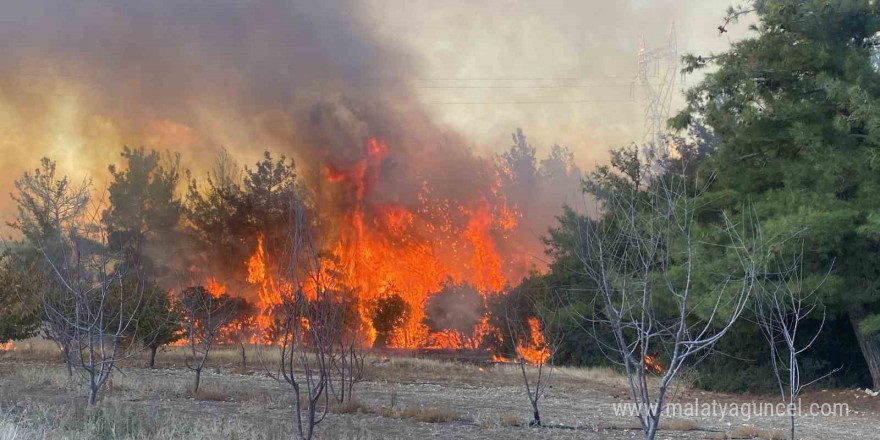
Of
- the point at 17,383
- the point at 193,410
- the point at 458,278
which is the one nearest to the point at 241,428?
the point at 193,410

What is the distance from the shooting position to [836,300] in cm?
1859

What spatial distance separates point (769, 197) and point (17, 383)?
19947 millimetres

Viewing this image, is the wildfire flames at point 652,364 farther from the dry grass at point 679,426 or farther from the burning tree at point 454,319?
the burning tree at point 454,319

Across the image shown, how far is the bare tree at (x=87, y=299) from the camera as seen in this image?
40.0 ft

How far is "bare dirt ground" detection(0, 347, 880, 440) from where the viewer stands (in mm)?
10445

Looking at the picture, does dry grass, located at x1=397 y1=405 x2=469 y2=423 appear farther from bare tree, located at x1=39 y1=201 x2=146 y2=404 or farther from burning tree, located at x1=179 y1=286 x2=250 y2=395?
bare tree, located at x1=39 y1=201 x2=146 y2=404

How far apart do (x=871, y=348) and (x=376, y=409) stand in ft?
49.6

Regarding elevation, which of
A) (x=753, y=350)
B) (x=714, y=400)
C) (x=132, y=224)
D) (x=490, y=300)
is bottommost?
(x=714, y=400)

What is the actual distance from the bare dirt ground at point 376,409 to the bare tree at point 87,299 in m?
0.80

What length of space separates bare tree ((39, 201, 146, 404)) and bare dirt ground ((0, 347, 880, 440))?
80cm

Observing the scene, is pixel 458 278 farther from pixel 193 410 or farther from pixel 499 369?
pixel 193 410

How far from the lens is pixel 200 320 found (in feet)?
86.5

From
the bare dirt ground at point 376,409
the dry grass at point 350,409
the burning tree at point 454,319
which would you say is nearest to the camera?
the bare dirt ground at point 376,409

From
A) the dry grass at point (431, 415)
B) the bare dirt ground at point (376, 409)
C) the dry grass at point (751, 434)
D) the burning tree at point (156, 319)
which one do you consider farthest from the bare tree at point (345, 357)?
the dry grass at point (751, 434)
